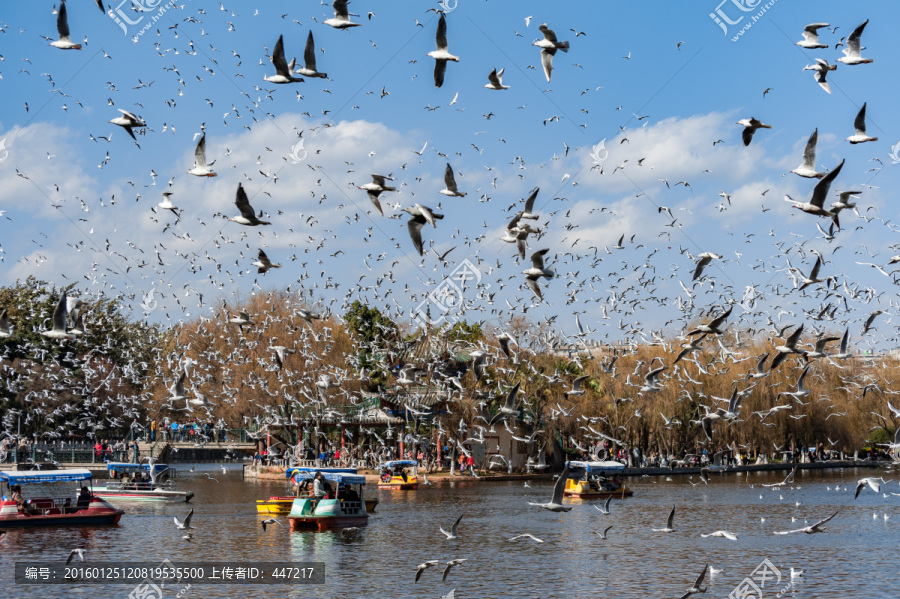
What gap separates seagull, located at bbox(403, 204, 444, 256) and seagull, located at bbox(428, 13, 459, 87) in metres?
2.61

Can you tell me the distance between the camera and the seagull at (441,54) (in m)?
18.0

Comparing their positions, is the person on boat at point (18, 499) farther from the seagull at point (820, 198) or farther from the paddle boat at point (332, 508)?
the seagull at point (820, 198)

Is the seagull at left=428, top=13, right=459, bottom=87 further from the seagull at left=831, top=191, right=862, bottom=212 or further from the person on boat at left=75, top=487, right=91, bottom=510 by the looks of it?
the person on boat at left=75, top=487, right=91, bottom=510

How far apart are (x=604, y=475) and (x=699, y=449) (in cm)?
2169

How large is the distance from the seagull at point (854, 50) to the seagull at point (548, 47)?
5.23 metres

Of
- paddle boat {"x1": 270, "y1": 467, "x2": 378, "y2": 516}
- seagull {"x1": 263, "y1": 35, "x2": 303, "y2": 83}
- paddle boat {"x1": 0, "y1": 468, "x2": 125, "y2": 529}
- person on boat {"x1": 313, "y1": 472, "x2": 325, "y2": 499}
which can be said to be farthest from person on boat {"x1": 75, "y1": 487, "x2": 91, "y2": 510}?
seagull {"x1": 263, "y1": 35, "x2": 303, "y2": 83}

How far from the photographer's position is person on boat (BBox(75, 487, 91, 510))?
121 ft

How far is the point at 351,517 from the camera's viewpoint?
1452 inches

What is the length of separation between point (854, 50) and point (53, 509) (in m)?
29.7

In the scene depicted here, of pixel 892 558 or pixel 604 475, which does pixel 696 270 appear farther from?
pixel 604 475

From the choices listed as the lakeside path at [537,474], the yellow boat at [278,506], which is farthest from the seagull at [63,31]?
the lakeside path at [537,474]

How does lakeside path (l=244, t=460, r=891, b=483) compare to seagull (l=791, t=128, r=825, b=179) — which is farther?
lakeside path (l=244, t=460, r=891, b=483)

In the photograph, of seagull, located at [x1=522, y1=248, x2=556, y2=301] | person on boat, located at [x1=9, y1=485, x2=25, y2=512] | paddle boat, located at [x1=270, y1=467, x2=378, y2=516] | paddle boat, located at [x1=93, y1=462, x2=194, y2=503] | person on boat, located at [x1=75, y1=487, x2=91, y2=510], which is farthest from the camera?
paddle boat, located at [x1=93, y1=462, x2=194, y2=503]

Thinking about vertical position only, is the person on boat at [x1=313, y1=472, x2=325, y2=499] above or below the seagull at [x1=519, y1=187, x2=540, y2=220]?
below
